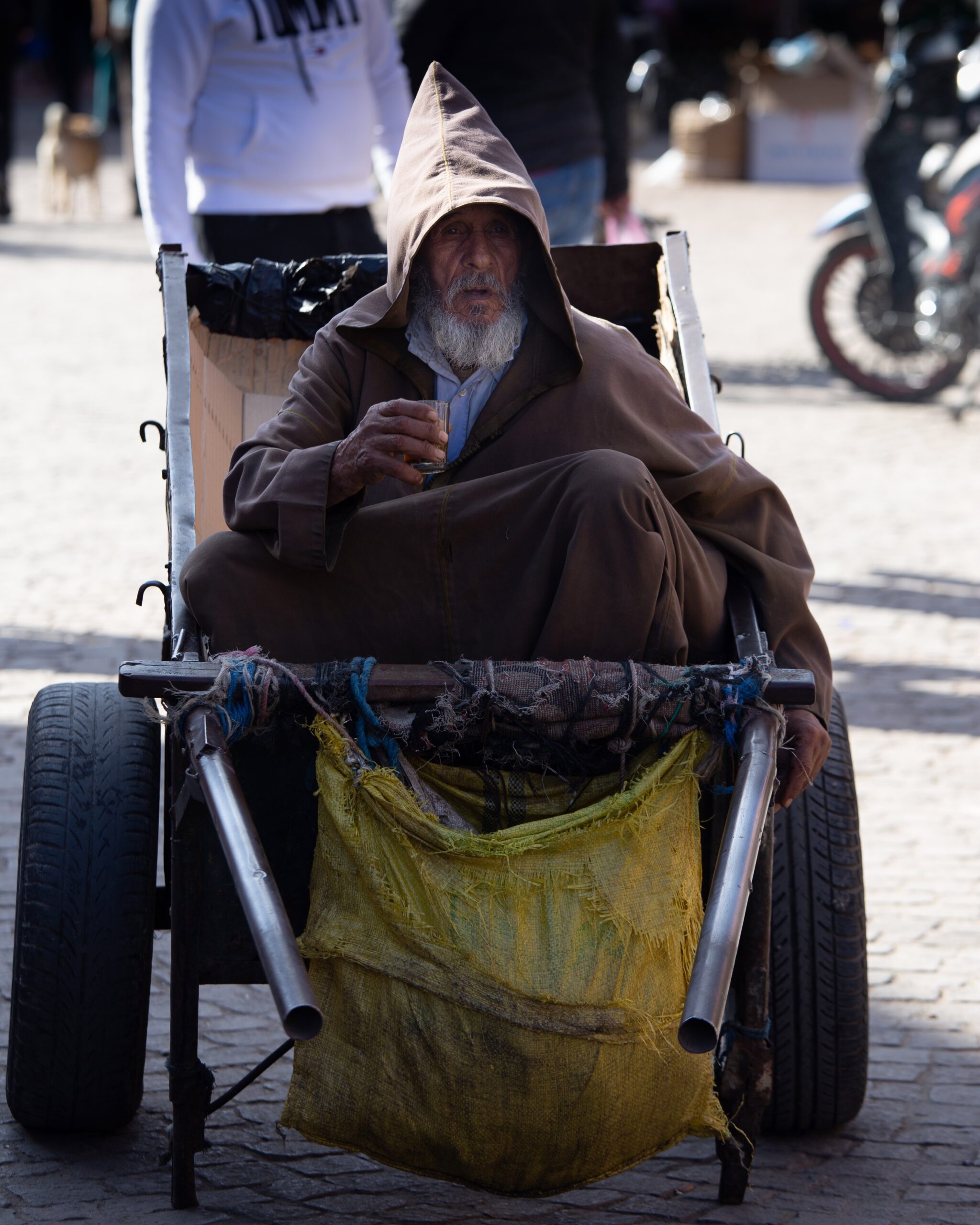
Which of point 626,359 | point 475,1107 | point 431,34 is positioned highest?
point 431,34

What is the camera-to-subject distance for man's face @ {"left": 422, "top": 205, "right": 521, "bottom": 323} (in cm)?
288

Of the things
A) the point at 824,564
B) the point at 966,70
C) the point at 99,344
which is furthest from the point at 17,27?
the point at 824,564

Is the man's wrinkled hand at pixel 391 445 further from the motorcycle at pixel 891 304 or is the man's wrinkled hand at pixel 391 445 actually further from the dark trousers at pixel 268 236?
the motorcycle at pixel 891 304

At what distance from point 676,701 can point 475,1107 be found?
2.02 ft

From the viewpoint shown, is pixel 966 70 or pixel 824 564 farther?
pixel 966 70

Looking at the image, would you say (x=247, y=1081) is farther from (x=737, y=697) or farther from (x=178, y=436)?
(x=178, y=436)

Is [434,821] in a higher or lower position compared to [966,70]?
lower

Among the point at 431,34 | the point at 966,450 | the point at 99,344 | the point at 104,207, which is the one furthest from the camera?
the point at 104,207

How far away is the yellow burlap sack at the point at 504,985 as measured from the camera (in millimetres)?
2250

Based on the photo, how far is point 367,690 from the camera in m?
2.34

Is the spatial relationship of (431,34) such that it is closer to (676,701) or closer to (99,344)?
(676,701)

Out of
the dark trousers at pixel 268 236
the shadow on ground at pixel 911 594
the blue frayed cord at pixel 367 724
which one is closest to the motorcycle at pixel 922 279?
the shadow on ground at pixel 911 594

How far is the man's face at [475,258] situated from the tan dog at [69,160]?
1485 centimetres

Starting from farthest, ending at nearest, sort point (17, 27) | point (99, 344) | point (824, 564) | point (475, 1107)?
point (17, 27), point (99, 344), point (824, 564), point (475, 1107)
